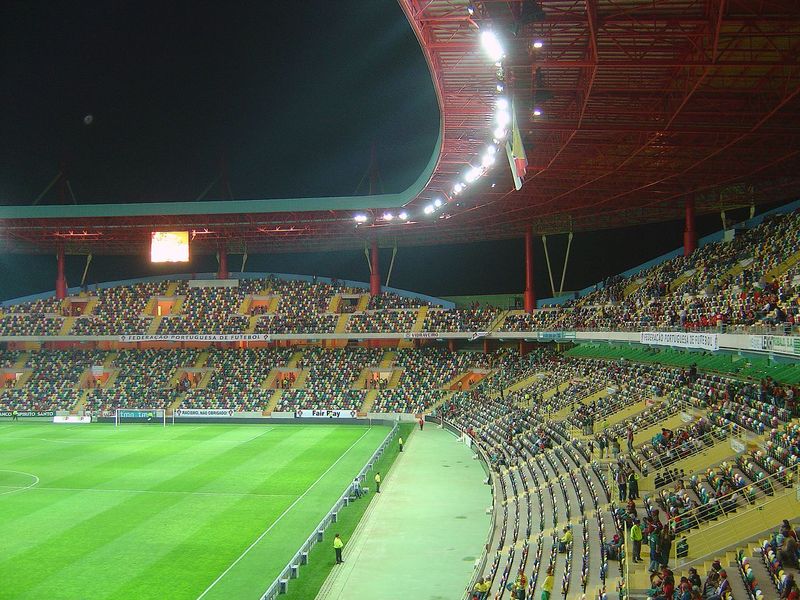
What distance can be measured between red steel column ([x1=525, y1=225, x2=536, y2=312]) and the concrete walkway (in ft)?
67.1

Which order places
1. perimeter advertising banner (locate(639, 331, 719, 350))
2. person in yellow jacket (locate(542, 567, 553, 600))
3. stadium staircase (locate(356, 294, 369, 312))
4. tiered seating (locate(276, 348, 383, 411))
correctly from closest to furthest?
Answer: person in yellow jacket (locate(542, 567, 553, 600)) < perimeter advertising banner (locate(639, 331, 719, 350)) < tiered seating (locate(276, 348, 383, 411)) < stadium staircase (locate(356, 294, 369, 312))

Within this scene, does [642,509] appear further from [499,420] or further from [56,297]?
[56,297]

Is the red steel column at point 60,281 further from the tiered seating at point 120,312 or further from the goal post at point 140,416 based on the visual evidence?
the goal post at point 140,416

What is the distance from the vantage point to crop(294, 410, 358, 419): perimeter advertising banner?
159ft

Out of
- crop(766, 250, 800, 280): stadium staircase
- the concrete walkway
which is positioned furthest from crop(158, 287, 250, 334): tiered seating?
crop(766, 250, 800, 280): stadium staircase

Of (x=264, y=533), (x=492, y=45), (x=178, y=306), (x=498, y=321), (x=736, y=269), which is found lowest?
(x=264, y=533)

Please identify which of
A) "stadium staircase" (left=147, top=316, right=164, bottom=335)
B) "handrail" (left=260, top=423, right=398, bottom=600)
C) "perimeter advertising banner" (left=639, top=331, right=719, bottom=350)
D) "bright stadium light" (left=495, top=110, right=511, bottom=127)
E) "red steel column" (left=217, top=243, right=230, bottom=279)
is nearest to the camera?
"handrail" (left=260, top=423, right=398, bottom=600)

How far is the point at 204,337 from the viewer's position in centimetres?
5612

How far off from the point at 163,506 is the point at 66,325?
37392mm

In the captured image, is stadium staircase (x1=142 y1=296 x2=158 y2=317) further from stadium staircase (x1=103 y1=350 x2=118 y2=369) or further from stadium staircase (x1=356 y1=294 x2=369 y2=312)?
stadium staircase (x1=356 y1=294 x2=369 y2=312)

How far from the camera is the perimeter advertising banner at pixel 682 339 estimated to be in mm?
25156

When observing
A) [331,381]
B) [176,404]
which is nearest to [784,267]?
[331,381]

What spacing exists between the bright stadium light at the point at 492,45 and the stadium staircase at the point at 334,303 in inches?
1589

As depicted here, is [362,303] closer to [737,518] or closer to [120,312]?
[120,312]
